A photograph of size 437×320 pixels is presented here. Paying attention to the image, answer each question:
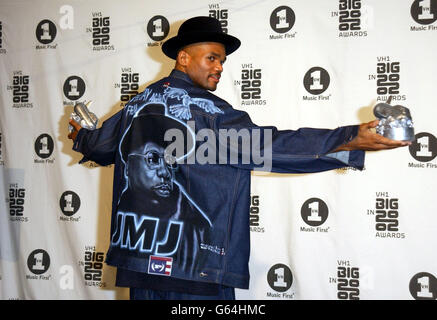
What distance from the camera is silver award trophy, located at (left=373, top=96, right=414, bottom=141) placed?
1.84m

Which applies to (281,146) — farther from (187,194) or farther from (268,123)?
(268,123)

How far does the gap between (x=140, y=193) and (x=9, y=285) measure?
2352 mm

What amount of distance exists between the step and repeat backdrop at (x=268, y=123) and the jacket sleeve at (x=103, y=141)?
1.17m

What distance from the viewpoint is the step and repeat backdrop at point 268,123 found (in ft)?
11.0

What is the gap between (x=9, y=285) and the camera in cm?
405

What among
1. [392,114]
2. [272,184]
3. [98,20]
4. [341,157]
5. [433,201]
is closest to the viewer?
[392,114]

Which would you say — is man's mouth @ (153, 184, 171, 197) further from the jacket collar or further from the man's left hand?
the man's left hand

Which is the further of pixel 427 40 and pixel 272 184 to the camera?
pixel 272 184

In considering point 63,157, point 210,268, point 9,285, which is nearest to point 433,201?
point 210,268

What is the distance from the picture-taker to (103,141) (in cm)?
267

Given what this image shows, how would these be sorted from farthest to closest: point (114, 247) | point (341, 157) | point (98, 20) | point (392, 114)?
point (98, 20) < point (114, 247) < point (341, 157) < point (392, 114)

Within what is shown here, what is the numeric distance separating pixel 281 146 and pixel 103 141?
104 centimetres

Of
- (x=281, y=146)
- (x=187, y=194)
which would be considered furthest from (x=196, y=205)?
(x=281, y=146)
